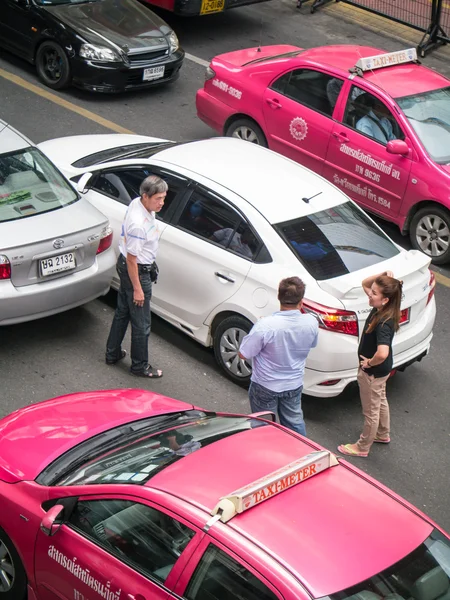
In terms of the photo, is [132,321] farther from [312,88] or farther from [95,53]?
[95,53]

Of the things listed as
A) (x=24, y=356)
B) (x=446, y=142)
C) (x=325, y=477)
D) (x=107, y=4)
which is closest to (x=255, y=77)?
(x=446, y=142)

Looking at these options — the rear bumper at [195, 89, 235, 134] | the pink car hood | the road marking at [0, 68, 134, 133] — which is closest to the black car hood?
the road marking at [0, 68, 134, 133]

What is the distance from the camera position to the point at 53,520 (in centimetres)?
452

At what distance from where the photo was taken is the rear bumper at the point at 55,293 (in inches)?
282

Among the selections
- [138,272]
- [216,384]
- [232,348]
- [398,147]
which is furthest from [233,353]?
[398,147]

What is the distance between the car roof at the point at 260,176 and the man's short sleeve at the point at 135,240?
1.04m

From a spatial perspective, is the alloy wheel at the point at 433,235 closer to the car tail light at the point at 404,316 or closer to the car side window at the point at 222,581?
the car tail light at the point at 404,316

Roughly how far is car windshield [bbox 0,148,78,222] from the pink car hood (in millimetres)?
2145

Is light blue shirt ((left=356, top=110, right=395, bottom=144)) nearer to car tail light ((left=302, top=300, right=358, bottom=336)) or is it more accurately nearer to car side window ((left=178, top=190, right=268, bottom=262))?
car side window ((left=178, top=190, right=268, bottom=262))

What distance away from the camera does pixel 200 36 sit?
14.8m

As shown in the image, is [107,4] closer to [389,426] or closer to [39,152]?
[39,152]

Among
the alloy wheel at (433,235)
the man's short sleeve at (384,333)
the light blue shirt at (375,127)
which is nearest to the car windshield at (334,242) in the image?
the man's short sleeve at (384,333)

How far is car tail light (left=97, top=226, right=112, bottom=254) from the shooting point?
7754mm

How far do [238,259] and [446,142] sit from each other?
3.33m
